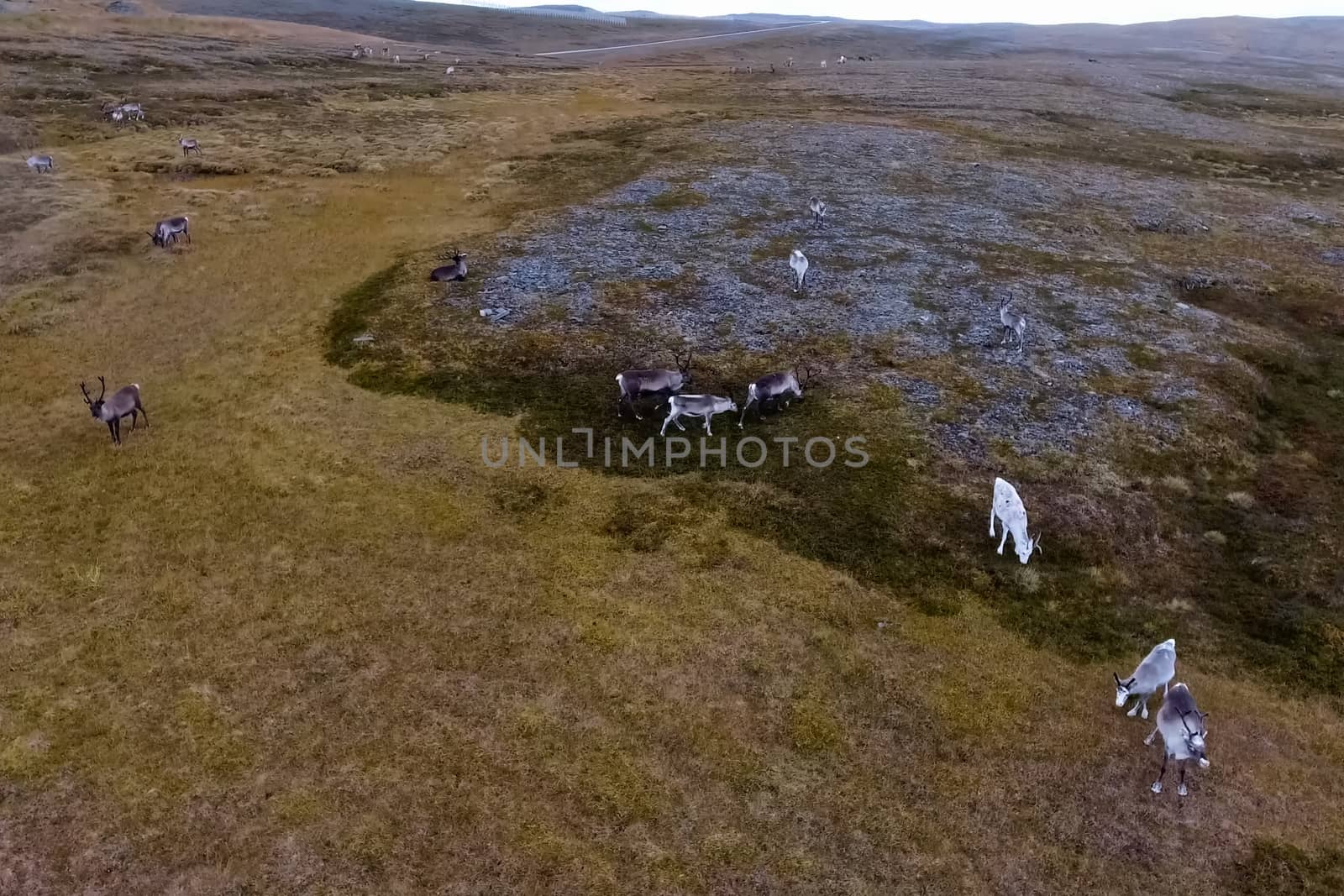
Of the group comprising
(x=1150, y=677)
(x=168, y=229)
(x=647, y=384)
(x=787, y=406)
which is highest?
(x=168, y=229)

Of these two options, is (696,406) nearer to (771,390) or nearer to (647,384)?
(647,384)

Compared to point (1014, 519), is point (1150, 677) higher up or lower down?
lower down

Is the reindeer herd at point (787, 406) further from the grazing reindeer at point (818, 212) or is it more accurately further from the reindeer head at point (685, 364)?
the grazing reindeer at point (818, 212)

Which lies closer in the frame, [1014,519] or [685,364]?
[1014,519]

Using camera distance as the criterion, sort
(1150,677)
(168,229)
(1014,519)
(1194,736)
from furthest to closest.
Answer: (168,229) → (1014,519) → (1150,677) → (1194,736)

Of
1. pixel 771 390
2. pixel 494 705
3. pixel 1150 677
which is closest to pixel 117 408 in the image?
pixel 494 705

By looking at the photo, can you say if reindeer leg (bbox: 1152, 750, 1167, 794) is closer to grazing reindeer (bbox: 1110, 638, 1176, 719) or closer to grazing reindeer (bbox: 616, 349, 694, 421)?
grazing reindeer (bbox: 1110, 638, 1176, 719)

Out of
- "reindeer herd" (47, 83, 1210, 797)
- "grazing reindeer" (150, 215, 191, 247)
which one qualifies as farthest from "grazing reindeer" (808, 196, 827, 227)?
"grazing reindeer" (150, 215, 191, 247)

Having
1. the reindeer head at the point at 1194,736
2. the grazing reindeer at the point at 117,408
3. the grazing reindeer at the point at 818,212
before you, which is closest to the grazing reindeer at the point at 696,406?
the reindeer head at the point at 1194,736
